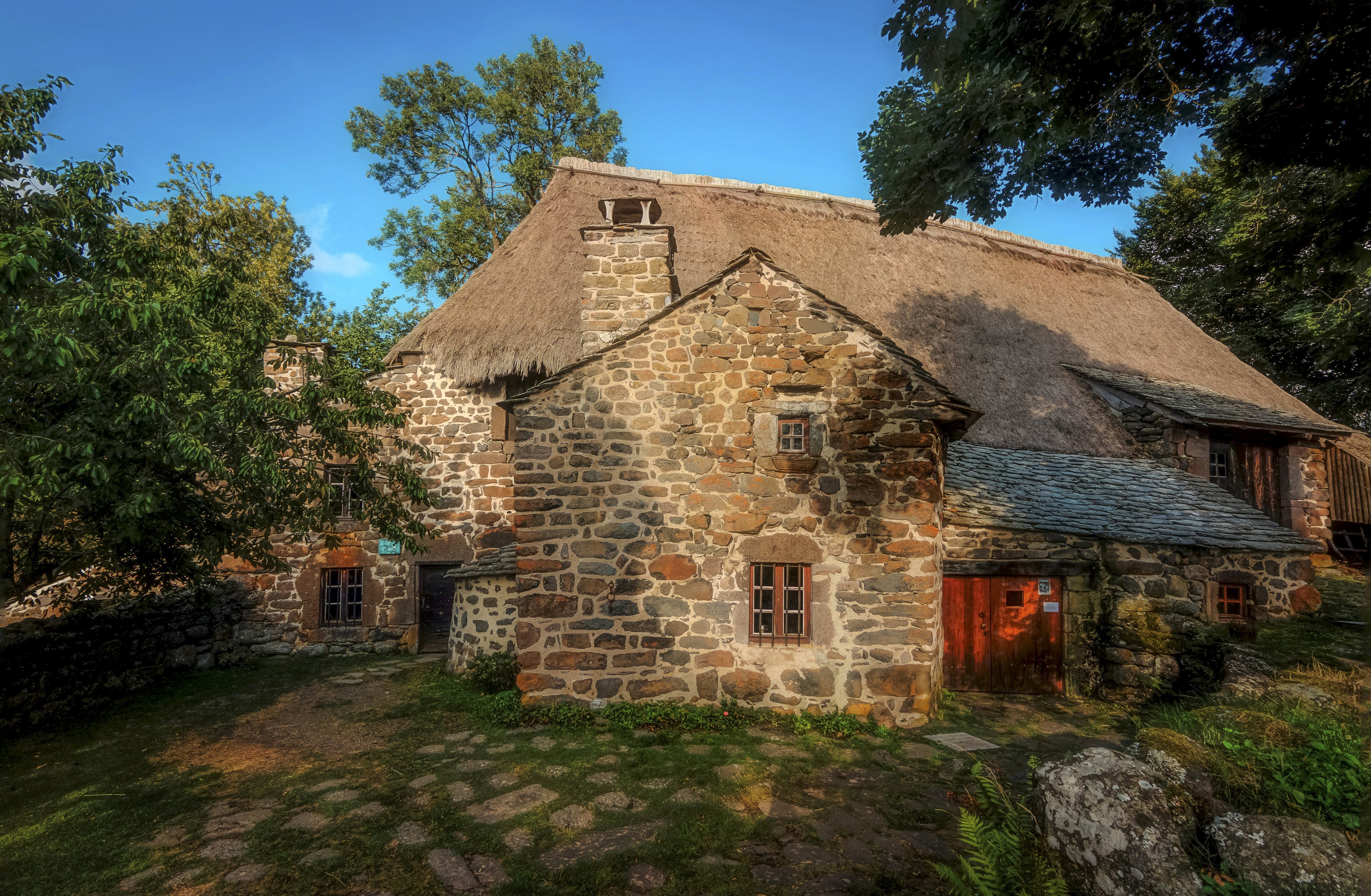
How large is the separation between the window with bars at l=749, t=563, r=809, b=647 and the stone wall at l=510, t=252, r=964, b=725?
0.12 meters

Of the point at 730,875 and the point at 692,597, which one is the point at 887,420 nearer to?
the point at 692,597

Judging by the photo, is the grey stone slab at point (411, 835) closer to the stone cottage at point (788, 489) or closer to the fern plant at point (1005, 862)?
the stone cottage at point (788, 489)

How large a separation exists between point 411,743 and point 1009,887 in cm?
578

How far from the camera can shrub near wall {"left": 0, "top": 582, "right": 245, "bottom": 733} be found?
7.29 m

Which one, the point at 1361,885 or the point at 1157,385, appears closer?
the point at 1361,885

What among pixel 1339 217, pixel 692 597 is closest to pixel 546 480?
pixel 692 597

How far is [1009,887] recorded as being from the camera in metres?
3.44

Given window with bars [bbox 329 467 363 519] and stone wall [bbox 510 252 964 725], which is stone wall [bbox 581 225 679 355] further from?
window with bars [bbox 329 467 363 519]

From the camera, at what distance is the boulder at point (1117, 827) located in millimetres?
3088

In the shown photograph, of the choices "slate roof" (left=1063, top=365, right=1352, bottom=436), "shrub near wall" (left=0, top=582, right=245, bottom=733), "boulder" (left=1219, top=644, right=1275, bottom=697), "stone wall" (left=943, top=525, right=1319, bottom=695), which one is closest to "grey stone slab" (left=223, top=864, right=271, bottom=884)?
"shrub near wall" (left=0, top=582, right=245, bottom=733)

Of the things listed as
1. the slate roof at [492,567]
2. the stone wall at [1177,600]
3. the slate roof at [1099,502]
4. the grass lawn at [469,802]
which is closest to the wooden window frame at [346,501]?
the slate roof at [492,567]

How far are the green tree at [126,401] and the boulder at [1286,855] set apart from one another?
7.66m

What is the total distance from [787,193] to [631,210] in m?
7.29

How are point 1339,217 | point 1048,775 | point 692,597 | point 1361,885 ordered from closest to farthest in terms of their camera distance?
point 1361,885, point 1048,775, point 1339,217, point 692,597
